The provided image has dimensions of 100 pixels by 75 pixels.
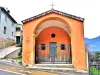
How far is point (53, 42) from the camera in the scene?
2397cm

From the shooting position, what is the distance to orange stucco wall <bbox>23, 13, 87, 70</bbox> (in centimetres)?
1886

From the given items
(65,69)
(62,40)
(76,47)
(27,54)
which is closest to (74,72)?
(65,69)

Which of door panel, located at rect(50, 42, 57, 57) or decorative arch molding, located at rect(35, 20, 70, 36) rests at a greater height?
decorative arch molding, located at rect(35, 20, 70, 36)

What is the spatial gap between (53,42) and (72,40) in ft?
16.4

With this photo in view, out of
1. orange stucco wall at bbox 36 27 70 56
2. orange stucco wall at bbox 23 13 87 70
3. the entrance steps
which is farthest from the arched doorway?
the entrance steps

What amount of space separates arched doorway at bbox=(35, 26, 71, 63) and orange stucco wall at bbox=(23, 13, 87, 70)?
3890 mm

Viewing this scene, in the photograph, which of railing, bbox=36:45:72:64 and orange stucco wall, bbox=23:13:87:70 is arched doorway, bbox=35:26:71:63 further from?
orange stucco wall, bbox=23:13:87:70

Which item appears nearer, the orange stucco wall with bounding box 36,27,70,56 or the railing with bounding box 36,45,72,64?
the railing with bounding box 36,45,72,64

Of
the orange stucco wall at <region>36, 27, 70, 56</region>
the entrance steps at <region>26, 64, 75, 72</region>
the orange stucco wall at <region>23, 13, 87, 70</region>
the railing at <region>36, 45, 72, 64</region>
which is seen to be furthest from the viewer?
the orange stucco wall at <region>36, 27, 70, 56</region>

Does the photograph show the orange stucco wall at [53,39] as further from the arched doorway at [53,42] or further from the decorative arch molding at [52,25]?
the decorative arch molding at [52,25]

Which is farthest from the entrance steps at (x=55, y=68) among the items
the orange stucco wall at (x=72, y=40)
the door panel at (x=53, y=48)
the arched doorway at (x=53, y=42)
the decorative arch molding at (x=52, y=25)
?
the decorative arch molding at (x=52, y=25)

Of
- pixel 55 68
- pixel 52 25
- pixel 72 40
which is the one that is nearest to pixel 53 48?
pixel 52 25

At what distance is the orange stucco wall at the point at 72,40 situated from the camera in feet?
61.9

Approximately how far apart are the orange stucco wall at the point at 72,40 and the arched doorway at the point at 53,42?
389 cm
